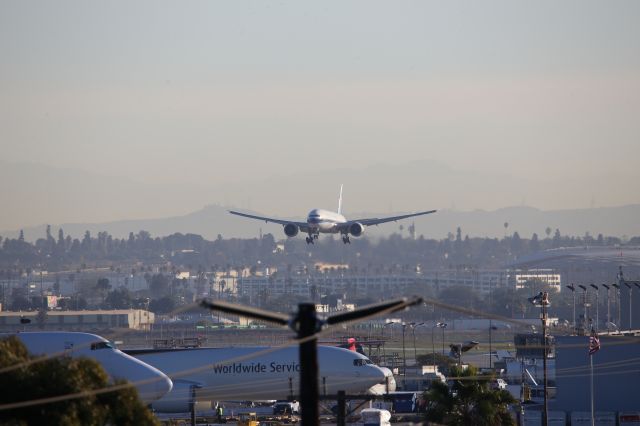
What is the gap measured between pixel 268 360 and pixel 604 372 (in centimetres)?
1556

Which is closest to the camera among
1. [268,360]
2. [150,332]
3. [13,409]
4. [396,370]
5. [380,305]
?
[380,305]

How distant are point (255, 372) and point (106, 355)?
11.8 metres

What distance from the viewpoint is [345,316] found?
21844 mm

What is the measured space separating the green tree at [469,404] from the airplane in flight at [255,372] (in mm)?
13106

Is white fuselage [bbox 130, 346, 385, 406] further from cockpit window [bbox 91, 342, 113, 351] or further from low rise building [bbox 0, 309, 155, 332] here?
Result: low rise building [bbox 0, 309, 155, 332]

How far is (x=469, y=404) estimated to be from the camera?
46875mm

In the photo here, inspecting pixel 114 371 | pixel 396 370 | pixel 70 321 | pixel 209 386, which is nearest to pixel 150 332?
pixel 70 321

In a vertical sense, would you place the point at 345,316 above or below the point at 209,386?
above

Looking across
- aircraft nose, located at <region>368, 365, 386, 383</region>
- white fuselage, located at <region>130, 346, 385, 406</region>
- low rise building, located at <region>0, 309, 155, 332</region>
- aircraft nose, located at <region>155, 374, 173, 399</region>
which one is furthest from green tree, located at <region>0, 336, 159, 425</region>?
low rise building, located at <region>0, 309, 155, 332</region>

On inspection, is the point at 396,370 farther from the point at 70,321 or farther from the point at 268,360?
the point at 70,321

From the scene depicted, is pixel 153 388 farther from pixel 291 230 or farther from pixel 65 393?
pixel 291 230

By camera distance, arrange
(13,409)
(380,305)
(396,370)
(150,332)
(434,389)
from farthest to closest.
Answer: (150,332)
(396,370)
(434,389)
(13,409)
(380,305)

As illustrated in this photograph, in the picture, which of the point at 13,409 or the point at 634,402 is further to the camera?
the point at 634,402

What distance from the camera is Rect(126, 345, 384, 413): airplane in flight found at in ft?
197
